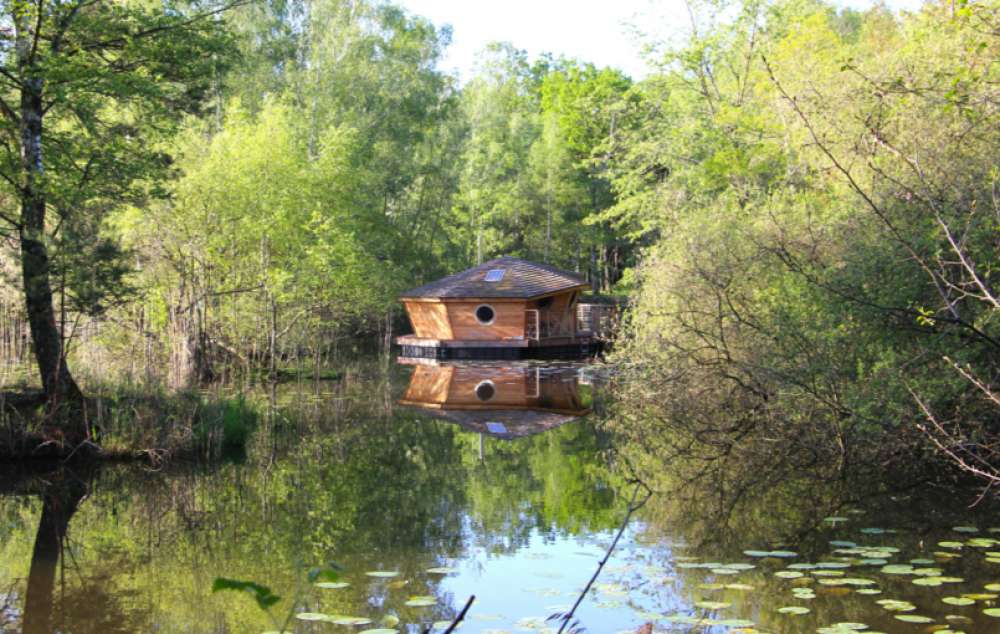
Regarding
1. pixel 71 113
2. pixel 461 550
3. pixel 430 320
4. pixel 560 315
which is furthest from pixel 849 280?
pixel 430 320

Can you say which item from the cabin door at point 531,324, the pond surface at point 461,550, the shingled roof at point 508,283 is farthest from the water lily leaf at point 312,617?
the cabin door at point 531,324

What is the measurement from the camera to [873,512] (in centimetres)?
840

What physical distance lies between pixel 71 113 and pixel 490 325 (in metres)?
17.7

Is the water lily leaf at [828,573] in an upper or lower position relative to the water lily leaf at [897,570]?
lower

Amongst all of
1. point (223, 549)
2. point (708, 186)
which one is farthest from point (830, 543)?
point (708, 186)

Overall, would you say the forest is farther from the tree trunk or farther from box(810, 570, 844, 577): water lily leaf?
box(810, 570, 844, 577): water lily leaf

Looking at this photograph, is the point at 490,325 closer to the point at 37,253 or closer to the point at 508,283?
the point at 508,283

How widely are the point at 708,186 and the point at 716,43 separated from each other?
4.29 meters

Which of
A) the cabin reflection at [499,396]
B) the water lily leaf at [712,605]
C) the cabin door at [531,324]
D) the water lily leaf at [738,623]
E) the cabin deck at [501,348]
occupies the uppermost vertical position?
the cabin door at [531,324]

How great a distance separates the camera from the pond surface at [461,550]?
5883 millimetres

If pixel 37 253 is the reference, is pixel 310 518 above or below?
below

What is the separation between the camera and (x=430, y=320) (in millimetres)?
29609

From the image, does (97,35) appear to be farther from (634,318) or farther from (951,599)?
(951,599)

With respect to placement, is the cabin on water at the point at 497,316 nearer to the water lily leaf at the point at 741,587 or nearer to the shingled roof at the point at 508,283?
the shingled roof at the point at 508,283
